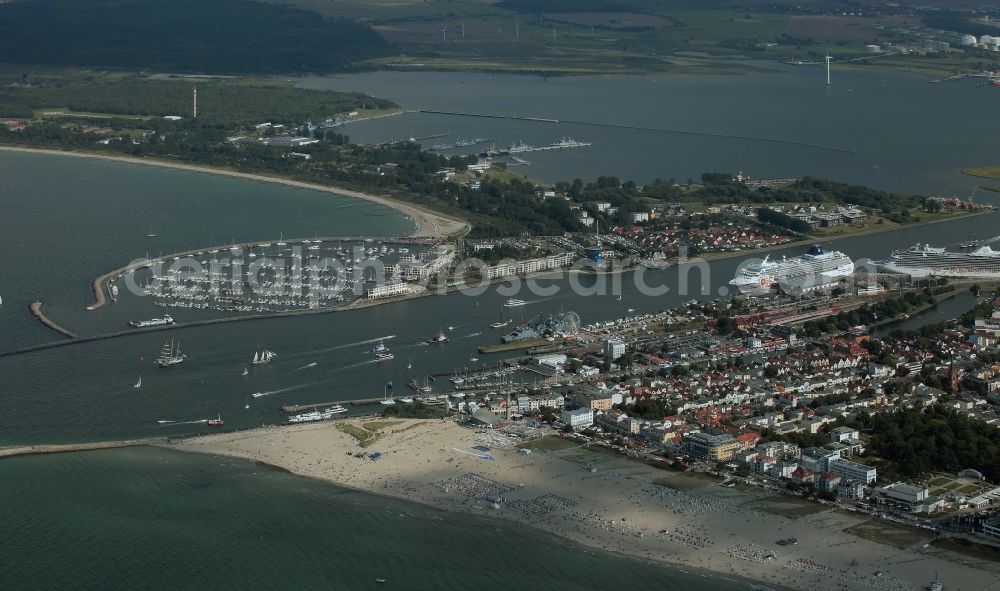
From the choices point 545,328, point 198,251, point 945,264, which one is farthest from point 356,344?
point 945,264

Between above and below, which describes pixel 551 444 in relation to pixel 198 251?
below

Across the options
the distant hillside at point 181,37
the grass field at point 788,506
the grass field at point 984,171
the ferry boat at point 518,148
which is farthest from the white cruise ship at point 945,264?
the distant hillside at point 181,37

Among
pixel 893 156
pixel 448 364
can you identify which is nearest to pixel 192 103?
pixel 893 156

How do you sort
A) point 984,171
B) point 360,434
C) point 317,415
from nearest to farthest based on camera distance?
point 360,434, point 317,415, point 984,171

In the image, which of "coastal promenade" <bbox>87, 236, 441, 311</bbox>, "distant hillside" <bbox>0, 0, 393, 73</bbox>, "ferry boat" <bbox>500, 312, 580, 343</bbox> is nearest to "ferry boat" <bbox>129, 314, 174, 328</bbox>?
"coastal promenade" <bbox>87, 236, 441, 311</bbox>

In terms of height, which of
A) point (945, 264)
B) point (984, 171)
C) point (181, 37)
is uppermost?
point (181, 37)

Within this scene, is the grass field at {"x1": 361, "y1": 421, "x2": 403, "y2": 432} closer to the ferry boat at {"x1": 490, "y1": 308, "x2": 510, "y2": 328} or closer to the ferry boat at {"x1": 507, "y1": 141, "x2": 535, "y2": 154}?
the ferry boat at {"x1": 490, "y1": 308, "x2": 510, "y2": 328}

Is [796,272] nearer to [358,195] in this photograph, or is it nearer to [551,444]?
[551,444]
